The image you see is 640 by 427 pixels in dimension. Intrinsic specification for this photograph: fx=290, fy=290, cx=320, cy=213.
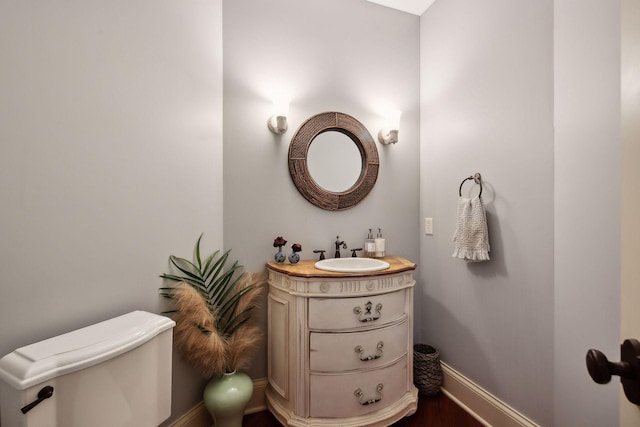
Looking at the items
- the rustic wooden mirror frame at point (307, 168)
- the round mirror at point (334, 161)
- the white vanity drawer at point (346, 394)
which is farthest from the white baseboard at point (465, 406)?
the round mirror at point (334, 161)

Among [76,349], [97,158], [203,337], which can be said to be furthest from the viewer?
[203,337]

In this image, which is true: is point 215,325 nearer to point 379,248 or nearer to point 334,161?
point 379,248

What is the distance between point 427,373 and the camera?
188 cm

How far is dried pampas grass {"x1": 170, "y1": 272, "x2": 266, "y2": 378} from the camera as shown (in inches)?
51.7

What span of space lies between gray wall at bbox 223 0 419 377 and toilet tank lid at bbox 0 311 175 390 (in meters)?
0.74

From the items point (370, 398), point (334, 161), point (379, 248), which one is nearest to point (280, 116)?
point (334, 161)

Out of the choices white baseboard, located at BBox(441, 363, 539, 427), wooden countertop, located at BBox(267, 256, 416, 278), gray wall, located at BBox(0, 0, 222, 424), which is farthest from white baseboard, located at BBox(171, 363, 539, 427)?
wooden countertop, located at BBox(267, 256, 416, 278)

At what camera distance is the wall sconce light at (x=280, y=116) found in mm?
1745

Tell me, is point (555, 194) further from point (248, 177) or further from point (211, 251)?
point (211, 251)

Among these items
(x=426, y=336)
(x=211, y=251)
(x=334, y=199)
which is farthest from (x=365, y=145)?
(x=426, y=336)

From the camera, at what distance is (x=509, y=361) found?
4.97 ft

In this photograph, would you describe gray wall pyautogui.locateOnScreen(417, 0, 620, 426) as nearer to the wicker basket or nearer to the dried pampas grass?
the wicker basket

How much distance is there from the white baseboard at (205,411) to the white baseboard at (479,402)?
3.84 ft

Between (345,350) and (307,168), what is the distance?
1.09 m
